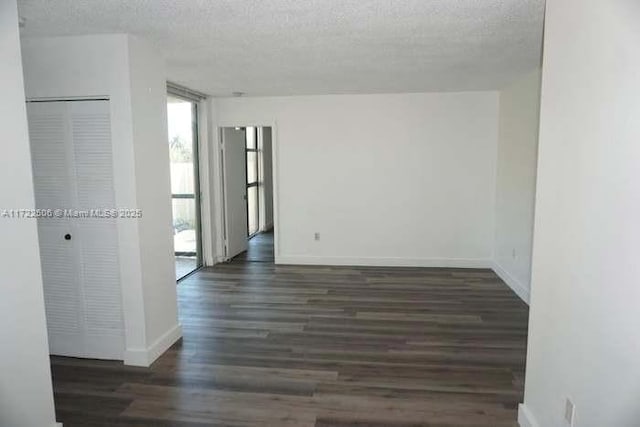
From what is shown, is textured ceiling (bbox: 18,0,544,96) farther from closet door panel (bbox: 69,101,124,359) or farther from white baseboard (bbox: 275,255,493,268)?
white baseboard (bbox: 275,255,493,268)

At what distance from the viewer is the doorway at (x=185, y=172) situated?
5.80 meters

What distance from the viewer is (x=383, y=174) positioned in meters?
5.85

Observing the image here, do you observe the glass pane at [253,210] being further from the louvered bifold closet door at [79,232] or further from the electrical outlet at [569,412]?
the electrical outlet at [569,412]

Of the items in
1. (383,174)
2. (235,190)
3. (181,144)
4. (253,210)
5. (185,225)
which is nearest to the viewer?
(383,174)

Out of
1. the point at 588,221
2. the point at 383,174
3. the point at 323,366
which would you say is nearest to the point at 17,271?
the point at 323,366

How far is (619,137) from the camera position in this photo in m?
1.50

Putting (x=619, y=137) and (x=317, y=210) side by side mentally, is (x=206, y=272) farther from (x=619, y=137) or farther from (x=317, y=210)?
(x=619, y=137)

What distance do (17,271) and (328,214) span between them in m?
4.35

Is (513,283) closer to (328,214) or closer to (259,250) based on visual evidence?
(328,214)

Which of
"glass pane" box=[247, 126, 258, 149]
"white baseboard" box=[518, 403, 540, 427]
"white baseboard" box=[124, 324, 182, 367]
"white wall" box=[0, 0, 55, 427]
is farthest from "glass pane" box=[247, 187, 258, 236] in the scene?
"white baseboard" box=[518, 403, 540, 427]

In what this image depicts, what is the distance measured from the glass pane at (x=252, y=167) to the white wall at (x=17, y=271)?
6.18 m

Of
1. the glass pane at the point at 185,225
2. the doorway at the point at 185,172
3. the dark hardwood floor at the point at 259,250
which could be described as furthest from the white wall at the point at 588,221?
the glass pane at the point at 185,225

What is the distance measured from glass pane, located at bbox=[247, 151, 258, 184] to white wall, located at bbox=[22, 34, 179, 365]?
493cm

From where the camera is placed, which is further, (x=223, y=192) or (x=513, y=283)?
(x=223, y=192)
